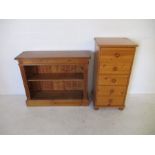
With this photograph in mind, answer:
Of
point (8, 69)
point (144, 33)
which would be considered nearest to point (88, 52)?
point (144, 33)

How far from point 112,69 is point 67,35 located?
0.85 metres

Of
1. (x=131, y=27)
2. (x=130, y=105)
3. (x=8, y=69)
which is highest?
(x=131, y=27)

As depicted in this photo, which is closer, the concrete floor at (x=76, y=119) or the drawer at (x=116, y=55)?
the drawer at (x=116, y=55)

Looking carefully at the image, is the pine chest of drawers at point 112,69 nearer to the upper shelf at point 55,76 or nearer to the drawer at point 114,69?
the drawer at point 114,69

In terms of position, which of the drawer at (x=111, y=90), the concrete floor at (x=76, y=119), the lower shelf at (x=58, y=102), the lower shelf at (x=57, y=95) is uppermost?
the drawer at (x=111, y=90)

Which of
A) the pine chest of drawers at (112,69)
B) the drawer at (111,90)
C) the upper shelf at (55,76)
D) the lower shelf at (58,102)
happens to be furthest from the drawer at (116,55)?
the lower shelf at (58,102)

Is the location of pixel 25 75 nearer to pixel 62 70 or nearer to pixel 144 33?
pixel 62 70

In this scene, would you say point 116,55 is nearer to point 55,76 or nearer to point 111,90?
point 111,90

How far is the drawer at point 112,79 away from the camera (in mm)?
1817

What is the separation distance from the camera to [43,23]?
1916 mm

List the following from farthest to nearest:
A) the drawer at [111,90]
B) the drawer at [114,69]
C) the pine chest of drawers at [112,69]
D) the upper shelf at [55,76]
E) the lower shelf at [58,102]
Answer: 1. the lower shelf at [58,102]
2. the upper shelf at [55,76]
3. the drawer at [111,90]
4. the drawer at [114,69]
5. the pine chest of drawers at [112,69]
